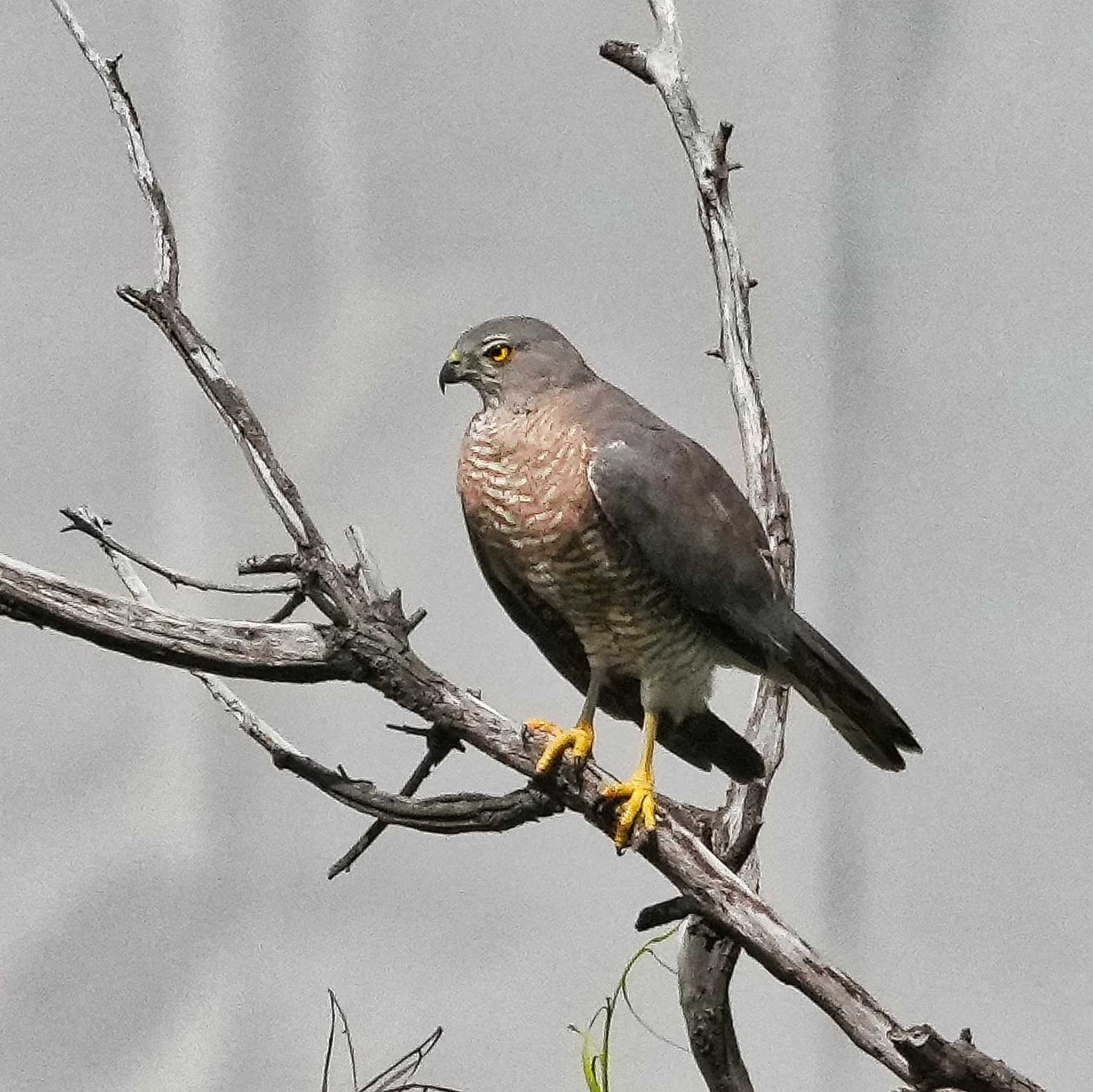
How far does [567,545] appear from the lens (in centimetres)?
158

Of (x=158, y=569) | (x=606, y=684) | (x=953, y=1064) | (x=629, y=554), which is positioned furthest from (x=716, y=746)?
(x=158, y=569)

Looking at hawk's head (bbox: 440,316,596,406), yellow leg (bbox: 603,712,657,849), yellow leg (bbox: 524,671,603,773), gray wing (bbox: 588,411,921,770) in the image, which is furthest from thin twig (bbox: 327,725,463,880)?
hawk's head (bbox: 440,316,596,406)

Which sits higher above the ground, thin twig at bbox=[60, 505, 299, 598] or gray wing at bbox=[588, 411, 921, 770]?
gray wing at bbox=[588, 411, 921, 770]

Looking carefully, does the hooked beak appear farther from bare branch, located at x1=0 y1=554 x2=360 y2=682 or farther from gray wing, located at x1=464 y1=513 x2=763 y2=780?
bare branch, located at x1=0 y1=554 x2=360 y2=682

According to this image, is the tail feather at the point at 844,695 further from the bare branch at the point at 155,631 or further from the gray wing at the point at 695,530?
the bare branch at the point at 155,631

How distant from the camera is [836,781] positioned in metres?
2.43

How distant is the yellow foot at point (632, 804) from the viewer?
61.4 inches

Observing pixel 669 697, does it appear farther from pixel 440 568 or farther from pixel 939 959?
pixel 939 959

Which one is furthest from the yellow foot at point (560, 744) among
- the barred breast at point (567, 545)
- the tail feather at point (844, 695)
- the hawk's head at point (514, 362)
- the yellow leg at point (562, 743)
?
the hawk's head at point (514, 362)

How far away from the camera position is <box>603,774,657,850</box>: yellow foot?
156 centimetres

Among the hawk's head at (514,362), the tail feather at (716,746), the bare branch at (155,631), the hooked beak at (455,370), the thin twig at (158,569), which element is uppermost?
the hawk's head at (514,362)

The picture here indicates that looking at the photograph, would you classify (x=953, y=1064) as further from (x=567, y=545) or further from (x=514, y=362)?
(x=514, y=362)

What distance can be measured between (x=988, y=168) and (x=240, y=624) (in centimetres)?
154

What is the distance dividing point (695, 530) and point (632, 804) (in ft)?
0.97
